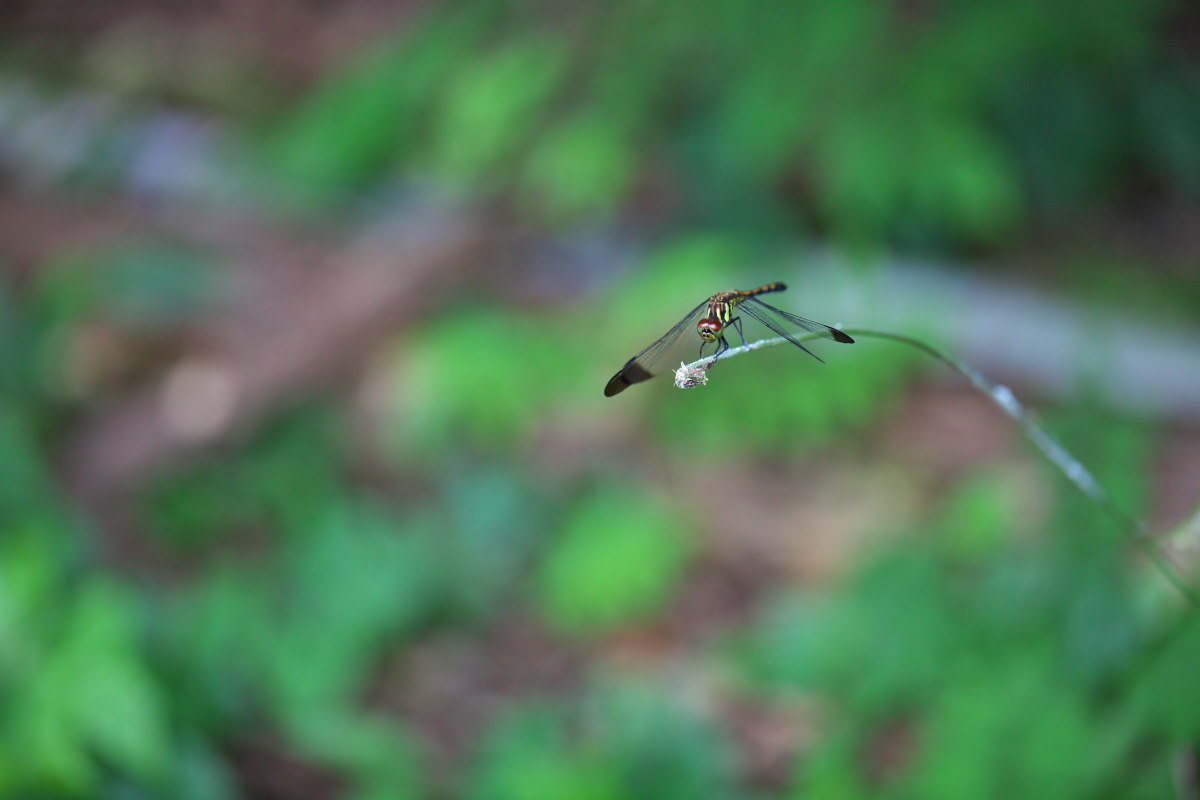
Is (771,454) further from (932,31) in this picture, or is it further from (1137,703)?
(1137,703)

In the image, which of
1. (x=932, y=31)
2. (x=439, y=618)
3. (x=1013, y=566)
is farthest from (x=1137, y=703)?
(x=932, y=31)

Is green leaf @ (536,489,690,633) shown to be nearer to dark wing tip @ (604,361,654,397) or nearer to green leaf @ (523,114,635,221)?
green leaf @ (523,114,635,221)

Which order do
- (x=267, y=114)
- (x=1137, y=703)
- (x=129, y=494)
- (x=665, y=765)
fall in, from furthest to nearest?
(x=267, y=114) < (x=129, y=494) < (x=665, y=765) < (x=1137, y=703)

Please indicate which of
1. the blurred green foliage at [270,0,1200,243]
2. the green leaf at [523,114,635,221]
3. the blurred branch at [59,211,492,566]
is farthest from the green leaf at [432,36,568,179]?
the blurred branch at [59,211,492,566]

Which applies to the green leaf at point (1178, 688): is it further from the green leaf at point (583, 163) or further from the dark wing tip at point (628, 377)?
the green leaf at point (583, 163)

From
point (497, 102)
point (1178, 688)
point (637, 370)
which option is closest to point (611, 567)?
point (497, 102)

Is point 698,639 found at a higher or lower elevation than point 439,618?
lower

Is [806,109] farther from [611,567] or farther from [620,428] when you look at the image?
[611,567]

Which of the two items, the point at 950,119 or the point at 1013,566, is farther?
the point at 950,119
